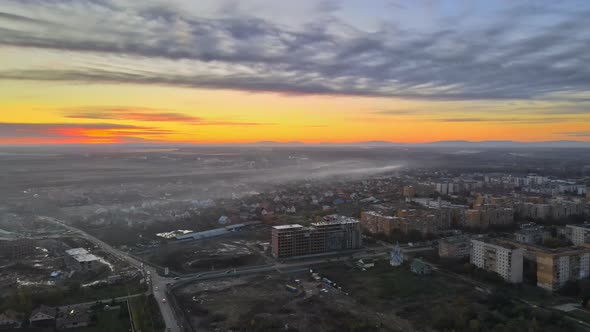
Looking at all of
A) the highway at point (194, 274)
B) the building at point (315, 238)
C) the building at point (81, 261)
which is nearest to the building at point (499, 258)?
the highway at point (194, 274)

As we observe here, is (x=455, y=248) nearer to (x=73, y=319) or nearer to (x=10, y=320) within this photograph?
(x=73, y=319)

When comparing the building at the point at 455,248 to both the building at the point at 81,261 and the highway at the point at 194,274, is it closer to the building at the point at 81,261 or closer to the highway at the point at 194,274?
the highway at the point at 194,274

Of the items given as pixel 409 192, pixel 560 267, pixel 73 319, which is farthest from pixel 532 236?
pixel 73 319

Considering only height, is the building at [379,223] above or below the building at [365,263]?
above

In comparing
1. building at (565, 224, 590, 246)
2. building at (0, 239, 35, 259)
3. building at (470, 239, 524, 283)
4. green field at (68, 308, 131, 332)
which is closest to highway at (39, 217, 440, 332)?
green field at (68, 308, 131, 332)

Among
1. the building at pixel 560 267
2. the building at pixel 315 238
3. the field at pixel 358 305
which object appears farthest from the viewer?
the building at pixel 315 238

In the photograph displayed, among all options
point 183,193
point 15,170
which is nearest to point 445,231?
point 183,193
